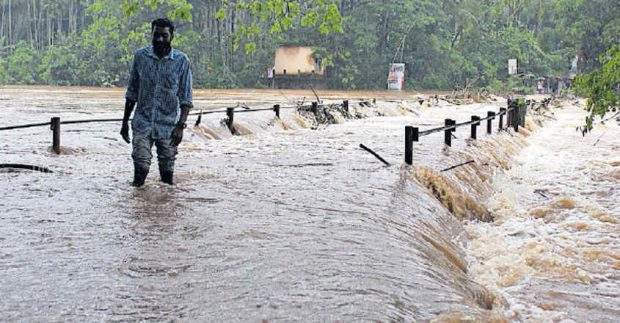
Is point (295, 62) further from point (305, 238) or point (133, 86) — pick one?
point (305, 238)

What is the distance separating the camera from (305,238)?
5.53 meters

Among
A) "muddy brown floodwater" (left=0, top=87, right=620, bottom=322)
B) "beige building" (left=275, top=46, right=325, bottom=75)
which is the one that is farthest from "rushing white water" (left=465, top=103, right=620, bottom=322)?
"beige building" (left=275, top=46, right=325, bottom=75)

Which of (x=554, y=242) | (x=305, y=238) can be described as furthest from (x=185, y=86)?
(x=554, y=242)

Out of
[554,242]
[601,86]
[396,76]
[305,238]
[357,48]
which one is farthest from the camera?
[357,48]

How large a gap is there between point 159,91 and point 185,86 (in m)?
0.26

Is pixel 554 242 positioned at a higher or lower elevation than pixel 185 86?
lower

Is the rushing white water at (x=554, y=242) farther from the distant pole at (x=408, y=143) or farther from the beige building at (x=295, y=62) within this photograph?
the beige building at (x=295, y=62)

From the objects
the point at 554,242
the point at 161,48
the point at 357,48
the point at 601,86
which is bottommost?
the point at 554,242

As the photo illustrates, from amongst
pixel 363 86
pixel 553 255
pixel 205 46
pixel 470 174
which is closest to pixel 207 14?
pixel 205 46

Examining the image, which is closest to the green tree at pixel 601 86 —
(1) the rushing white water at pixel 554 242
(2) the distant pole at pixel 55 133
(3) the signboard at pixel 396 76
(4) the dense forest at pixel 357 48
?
(1) the rushing white water at pixel 554 242

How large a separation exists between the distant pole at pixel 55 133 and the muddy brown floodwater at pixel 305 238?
0.23 m

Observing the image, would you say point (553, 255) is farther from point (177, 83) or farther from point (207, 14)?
point (207, 14)

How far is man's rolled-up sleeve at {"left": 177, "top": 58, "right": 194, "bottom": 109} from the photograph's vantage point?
6520 mm

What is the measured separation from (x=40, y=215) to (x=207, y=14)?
48.6m
